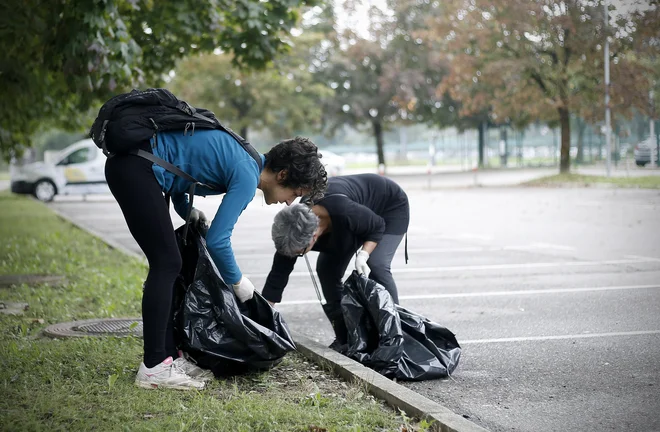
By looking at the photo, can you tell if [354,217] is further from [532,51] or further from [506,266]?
[532,51]

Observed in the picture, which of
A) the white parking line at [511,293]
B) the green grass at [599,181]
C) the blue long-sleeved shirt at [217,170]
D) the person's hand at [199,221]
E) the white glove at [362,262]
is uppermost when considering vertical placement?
the blue long-sleeved shirt at [217,170]

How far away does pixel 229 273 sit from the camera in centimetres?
471

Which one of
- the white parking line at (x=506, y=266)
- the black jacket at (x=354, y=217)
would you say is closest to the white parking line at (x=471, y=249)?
the white parking line at (x=506, y=266)

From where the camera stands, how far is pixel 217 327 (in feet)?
16.1

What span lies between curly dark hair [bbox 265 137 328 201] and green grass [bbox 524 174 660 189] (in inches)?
875

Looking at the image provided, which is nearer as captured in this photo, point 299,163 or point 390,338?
point 299,163

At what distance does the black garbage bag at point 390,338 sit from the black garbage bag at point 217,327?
26.1 inches

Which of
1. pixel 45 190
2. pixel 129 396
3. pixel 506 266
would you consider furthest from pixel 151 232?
pixel 45 190

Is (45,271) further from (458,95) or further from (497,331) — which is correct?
(458,95)

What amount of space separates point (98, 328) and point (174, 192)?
216 cm

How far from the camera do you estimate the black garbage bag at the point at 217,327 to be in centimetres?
484

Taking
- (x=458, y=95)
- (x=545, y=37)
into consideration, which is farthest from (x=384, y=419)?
(x=458, y=95)

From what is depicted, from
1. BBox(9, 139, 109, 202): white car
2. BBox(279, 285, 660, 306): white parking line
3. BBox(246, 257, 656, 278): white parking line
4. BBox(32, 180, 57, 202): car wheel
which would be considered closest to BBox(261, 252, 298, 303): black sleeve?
BBox(279, 285, 660, 306): white parking line

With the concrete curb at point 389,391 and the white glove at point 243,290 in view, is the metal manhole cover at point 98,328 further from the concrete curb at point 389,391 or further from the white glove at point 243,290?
the white glove at point 243,290
